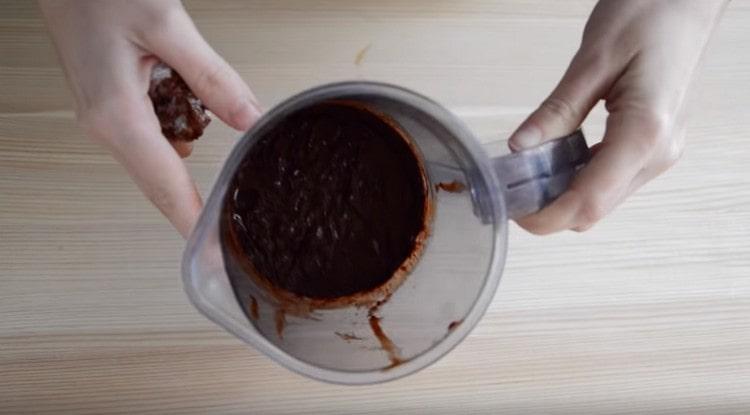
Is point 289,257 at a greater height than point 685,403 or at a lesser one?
greater

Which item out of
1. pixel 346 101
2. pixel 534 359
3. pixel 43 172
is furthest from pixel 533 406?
pixel 43 172

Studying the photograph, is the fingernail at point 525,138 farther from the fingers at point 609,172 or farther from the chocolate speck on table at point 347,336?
the chocolate speck on table at point 347,336

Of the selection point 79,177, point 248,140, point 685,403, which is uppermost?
point 248,140

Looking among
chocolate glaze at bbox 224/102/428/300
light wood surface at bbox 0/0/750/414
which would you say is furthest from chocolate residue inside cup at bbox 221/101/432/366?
light wood surface at bbox 0/0/750/414

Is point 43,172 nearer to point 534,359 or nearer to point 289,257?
point 289,257

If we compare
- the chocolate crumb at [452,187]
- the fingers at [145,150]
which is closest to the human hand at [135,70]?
the fingers at [145,150]

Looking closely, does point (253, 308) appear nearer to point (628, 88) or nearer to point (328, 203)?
point (328, 203)

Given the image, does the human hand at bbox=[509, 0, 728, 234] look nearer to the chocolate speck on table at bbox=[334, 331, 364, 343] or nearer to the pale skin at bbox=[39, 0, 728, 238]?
the pale skin at bbox=[39, 0, 728, 238]
